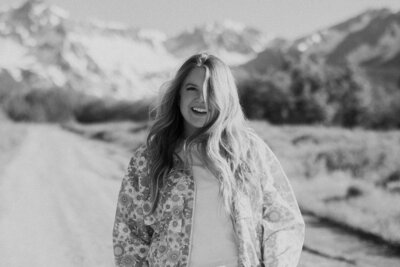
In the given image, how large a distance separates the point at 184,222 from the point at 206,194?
5.3 inches

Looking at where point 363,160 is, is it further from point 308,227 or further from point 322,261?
point 322,261

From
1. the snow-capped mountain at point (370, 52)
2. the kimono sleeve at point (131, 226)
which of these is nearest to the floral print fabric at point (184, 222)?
the kimono sleeve at point (131, 226)

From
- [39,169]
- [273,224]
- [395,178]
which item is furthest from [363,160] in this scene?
[273,224]

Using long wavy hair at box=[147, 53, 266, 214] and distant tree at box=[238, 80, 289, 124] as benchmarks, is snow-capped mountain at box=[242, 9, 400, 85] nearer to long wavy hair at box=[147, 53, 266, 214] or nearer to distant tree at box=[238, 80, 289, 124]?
distant tree at box=[238, 80, 289, 124]

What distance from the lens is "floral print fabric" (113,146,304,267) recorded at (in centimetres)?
214

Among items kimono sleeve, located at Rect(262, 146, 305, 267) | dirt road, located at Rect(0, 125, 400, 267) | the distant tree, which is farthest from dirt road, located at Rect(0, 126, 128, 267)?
the distant tree

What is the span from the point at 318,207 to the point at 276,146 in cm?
915

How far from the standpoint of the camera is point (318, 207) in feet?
27.3

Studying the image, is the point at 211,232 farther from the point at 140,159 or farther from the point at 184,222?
the point at 140,159

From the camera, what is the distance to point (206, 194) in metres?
2.19

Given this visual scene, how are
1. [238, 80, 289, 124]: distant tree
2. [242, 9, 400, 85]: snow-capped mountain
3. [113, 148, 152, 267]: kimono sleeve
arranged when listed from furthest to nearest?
[242, 9, 400, 85]: snow-capped mountain < [238, 80, 289, 124]: distant tree < [113, 148, 152, 267]: kimono sleeve

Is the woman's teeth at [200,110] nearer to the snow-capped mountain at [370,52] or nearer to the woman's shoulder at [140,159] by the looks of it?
the woman's shoulder at [140,159]

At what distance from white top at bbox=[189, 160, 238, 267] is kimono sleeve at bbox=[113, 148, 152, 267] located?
0.83 ft

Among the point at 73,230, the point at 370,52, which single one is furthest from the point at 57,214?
the point at 370,52
